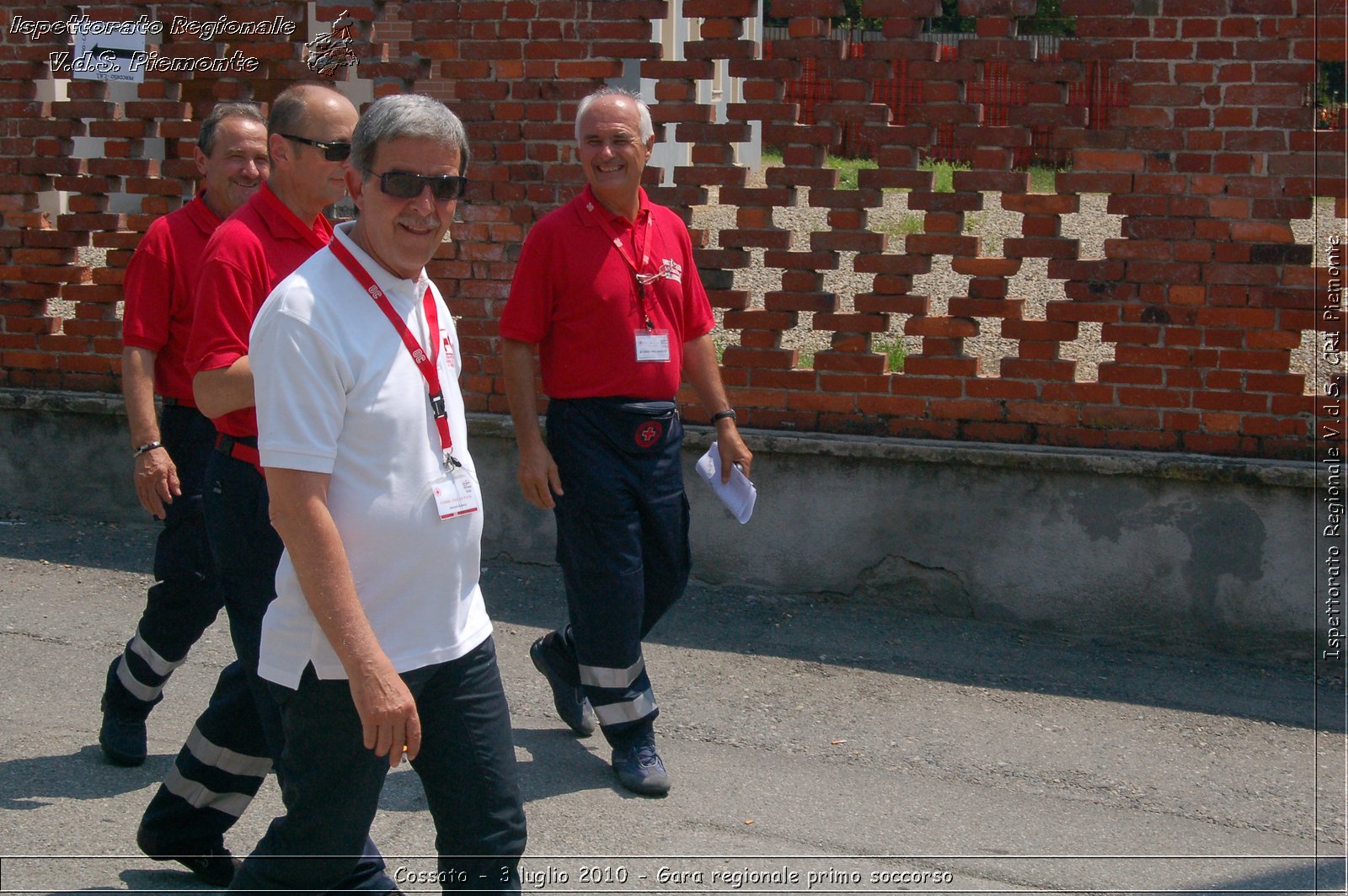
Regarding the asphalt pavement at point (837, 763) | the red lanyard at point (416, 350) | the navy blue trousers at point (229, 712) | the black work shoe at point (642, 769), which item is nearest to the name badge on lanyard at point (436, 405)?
the red lanyard at point (416, 350)

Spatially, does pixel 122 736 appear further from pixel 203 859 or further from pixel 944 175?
pixel 944 175

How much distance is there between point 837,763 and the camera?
4.57 meters

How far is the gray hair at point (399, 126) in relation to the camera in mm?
2680

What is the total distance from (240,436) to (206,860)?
3.82ft

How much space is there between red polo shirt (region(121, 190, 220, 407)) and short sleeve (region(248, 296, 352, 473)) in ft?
5.99

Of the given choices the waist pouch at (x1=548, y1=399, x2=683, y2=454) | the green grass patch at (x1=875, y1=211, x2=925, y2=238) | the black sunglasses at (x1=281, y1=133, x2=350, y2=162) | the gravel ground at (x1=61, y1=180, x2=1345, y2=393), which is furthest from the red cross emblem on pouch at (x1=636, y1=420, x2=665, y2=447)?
the green grass patch at (x1=875, y1=211, x2=925, y2=238)

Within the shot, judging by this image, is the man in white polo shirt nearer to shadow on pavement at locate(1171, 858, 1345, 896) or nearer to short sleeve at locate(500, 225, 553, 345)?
short sleeve at locate(500, 225, 553, 345)

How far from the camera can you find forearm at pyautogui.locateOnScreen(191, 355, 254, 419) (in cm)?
330

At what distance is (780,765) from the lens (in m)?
4.54

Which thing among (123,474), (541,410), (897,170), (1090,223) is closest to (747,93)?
(897,170)

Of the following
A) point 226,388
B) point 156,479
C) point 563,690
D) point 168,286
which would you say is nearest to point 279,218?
point 226,388

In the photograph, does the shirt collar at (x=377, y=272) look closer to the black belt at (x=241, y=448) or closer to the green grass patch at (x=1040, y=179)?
the black belt at (x=241, y=448)

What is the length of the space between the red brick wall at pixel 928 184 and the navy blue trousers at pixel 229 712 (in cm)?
318

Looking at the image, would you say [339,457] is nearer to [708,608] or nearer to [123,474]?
[708,608]
